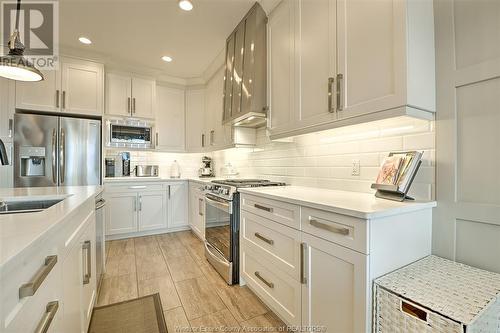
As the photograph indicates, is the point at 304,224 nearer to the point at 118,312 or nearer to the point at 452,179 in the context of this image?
the point at 452,179

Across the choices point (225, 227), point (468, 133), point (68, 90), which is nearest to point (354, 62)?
point (468, 133)

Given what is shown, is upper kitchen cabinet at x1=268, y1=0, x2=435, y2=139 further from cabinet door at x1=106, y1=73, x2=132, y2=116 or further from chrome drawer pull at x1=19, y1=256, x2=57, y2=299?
cabinet door at x1=106, y1=73, x2=132, y2=116

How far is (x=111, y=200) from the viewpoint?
10.8 feet

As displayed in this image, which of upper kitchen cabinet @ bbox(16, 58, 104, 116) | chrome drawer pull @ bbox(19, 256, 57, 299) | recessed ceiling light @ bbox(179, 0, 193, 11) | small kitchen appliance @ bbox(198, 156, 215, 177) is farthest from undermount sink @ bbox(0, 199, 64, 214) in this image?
small kitchen appliance @ bbox(198, 156, 215, 177)

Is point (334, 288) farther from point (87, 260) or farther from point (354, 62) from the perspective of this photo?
point (87, 260)

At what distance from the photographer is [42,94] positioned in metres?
3.00

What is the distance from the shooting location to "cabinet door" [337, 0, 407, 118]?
1128 millimetres

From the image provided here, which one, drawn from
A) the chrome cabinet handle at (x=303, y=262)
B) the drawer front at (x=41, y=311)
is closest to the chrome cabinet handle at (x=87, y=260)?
the drawer front at (x=41, y=311)

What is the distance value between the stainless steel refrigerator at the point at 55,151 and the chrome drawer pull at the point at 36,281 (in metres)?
2.78

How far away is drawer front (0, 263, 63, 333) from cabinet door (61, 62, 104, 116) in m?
3.11

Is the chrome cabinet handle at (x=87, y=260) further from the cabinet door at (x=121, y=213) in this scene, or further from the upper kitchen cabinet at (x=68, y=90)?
the upper kitchen cabinet at (x=68, y=90)

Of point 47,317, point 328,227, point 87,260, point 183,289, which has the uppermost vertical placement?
point 328,227

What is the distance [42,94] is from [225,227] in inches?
120

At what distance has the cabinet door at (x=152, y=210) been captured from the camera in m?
3.53
